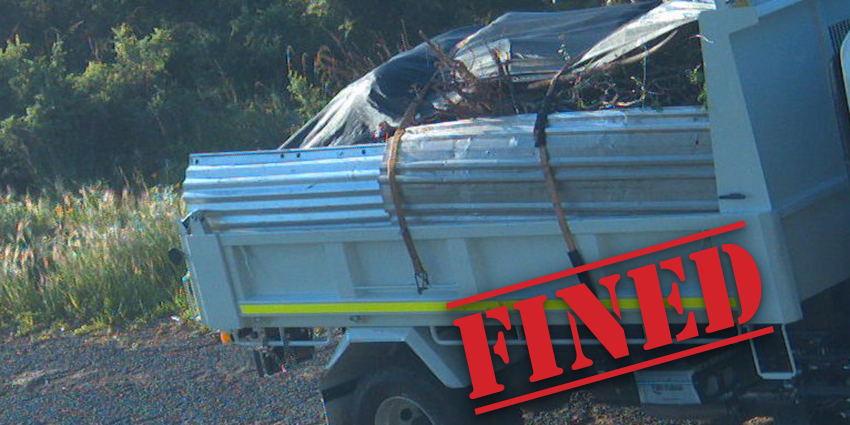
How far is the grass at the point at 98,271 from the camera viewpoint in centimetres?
1085

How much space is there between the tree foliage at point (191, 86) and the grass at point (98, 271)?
270cm

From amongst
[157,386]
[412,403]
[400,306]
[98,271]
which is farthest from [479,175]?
[98,271]

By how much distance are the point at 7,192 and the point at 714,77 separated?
12.7 metres

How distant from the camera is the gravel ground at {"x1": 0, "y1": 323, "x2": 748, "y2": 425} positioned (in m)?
7.70

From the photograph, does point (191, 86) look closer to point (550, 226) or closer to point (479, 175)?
point (479, 175)

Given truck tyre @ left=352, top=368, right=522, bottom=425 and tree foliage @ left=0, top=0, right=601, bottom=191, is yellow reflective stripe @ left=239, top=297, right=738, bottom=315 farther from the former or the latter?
tree foliage @ left=0, top=0, right=601, bottom=191

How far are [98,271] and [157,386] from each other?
2.64m

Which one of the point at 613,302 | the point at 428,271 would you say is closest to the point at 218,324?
the point at 428,271

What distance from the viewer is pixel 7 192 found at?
620 inches

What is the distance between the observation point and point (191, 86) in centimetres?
1692

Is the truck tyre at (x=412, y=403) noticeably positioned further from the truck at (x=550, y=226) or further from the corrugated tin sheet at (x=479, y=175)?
the corrugated tin sheet at (x=479, y=175)

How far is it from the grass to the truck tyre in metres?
4.80

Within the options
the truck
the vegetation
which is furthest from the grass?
the truck

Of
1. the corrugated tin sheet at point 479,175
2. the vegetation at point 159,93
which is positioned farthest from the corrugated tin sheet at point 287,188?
the vegetation at point 159,93
